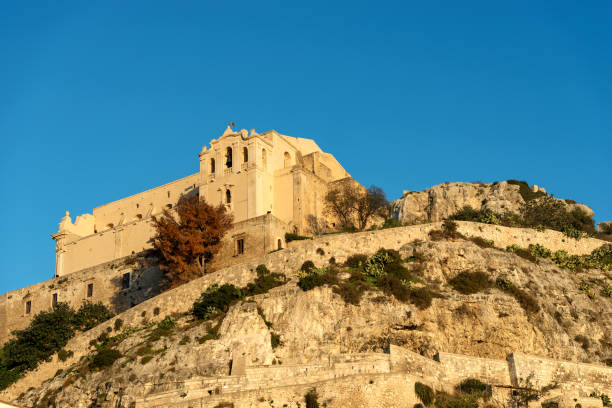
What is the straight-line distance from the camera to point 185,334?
38719 millimetres

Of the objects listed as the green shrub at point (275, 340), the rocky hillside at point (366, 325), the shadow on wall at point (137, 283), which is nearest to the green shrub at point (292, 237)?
the rocky hillside at point (366, 325)

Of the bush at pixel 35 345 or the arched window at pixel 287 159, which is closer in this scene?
the bush at pixel 35 345

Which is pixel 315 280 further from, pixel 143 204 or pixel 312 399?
pixel 143 204

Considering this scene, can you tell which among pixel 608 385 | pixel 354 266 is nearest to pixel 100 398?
pixel 354 266

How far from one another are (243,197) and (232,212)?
127cm

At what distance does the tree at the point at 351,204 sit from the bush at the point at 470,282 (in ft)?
51.9

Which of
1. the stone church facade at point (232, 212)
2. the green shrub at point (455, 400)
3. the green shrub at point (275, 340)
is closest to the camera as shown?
the green shrub at point (455, 400)

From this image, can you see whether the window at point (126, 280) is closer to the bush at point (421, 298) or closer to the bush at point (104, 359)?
the bush at point (104, 359)

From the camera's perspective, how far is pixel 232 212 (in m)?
54.2

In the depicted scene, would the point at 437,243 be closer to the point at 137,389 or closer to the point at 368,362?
the point at 368,362

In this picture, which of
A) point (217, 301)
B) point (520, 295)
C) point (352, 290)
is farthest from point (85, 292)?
point (520, 295)

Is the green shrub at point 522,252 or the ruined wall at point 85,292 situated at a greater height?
the ruined wall at point 85,292

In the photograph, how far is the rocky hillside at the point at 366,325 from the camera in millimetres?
36562

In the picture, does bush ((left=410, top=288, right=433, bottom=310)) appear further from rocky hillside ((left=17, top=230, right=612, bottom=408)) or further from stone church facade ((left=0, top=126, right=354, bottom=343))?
stone church facade ((left=0, top=126, right=354, bottom=343))
